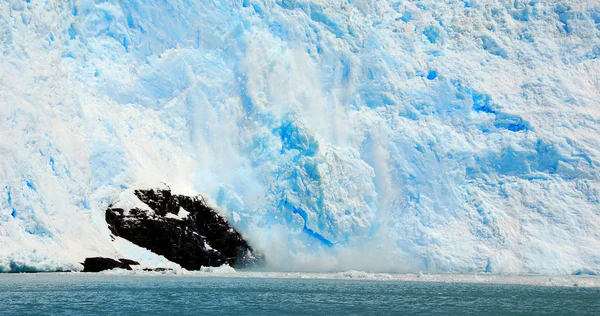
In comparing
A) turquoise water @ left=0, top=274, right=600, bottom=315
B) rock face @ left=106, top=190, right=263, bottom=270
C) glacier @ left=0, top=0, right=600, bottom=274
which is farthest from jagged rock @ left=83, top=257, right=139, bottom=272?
rock face @ left=106, top=190, right=263, bottom=270

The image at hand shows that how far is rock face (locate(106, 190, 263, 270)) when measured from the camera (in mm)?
42406

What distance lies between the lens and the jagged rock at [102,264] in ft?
126

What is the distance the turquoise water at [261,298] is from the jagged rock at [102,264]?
1563 millimetres

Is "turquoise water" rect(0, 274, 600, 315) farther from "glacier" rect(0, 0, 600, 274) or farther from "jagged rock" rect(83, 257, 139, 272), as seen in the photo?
"glacier" rect(0, 0, 600, 274)

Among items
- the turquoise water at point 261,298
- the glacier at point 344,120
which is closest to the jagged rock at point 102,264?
the glacier at point 344,120

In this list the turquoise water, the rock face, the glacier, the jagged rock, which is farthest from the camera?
the glacier

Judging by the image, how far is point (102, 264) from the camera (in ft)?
128

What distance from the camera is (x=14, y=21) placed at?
1592 inches

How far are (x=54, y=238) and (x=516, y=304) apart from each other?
21426 mm

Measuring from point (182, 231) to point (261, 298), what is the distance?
637 inches

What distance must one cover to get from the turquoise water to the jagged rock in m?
1.56

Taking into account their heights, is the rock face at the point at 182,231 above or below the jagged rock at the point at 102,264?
above

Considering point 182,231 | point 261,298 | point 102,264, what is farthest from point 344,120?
point 261,298

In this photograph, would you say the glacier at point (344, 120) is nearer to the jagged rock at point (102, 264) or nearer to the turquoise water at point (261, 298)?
the jagged rock at point (102, 264)
